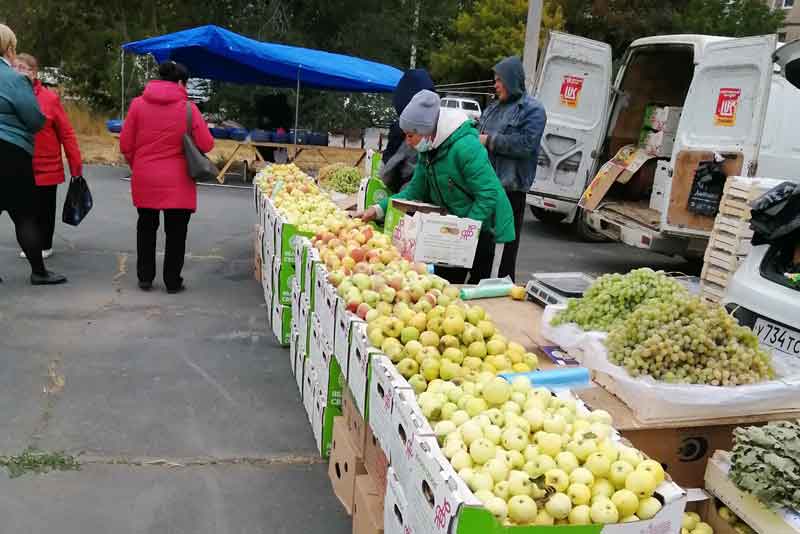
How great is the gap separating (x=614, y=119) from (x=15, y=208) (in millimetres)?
6914

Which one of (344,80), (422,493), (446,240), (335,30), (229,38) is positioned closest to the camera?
(422,493)

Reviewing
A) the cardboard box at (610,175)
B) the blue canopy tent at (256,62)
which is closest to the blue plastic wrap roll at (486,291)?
the cardboard box at (610,175)

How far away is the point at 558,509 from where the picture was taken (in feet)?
5.84

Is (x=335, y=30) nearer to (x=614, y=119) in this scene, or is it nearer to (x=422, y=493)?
(x=614, y=119)

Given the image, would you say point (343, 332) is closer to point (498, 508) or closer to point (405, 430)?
point (405, 430)

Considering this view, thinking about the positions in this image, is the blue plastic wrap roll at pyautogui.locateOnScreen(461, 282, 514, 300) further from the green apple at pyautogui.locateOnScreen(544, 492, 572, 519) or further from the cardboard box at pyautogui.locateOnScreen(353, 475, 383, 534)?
the green apple at pyautogui.locateOnScreen(544, 492, 572, 519)

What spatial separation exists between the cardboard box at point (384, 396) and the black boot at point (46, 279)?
4891mm

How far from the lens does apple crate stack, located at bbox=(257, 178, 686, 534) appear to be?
70.8 inches

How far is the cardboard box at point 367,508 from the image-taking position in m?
2.64

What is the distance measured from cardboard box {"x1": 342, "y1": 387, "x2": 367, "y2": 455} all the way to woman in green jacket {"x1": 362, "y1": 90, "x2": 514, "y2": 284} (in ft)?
4.66

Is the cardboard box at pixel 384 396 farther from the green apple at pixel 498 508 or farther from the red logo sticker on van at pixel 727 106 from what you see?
the red logo sticker on van at pixel 727 106

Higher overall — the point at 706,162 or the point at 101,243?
the point at 706,162

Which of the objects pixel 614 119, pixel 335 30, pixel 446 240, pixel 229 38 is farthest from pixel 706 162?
pixel 335 30

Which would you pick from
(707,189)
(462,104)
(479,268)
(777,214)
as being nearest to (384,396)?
(479,268)
